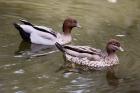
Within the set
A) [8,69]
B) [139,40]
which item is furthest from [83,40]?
[8,69]

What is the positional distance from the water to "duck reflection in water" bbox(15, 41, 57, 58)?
2cm

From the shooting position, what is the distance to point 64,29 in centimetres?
1301

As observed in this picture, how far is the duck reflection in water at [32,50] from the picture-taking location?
11.5 meters

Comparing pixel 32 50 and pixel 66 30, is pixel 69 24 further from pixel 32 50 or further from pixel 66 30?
pixel 32 50

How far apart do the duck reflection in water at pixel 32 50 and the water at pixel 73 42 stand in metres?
0.02

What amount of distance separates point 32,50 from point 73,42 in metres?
1.20

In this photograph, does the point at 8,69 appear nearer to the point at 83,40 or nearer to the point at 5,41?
the point at 5,41

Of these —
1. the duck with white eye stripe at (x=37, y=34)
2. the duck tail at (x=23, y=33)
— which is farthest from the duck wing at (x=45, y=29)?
the duck tail at (x=23, y=33)

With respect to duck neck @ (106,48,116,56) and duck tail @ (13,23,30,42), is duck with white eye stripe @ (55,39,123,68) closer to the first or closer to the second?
duck neck @ (106,48,116,56)

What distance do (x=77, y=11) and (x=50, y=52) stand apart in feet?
12.4

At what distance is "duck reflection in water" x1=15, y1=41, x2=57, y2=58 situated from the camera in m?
11.5

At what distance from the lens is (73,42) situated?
41.8 ft

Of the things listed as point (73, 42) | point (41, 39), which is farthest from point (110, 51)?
point (41, 39)

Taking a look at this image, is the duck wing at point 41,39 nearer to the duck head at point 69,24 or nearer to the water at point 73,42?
Result: the water at point 73,42
